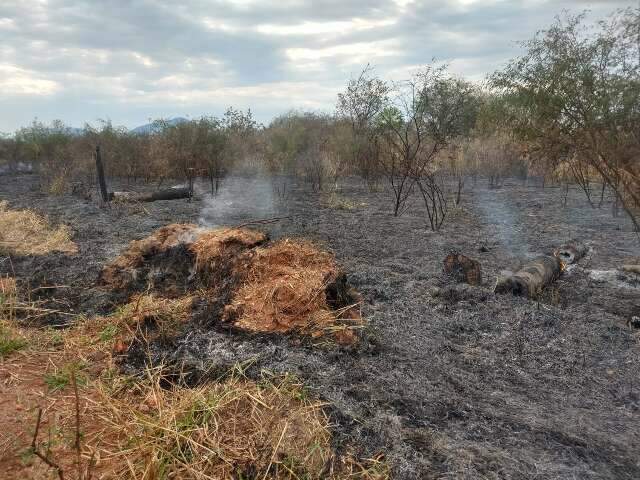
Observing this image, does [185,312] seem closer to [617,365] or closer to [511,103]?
[617,365]

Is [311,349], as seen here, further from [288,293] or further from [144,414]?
[144,414]

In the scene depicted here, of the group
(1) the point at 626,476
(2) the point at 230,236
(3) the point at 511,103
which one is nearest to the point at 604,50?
(3) the point at 511,103

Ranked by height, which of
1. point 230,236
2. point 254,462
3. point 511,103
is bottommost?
point 254,462

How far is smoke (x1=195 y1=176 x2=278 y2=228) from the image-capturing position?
1008cm

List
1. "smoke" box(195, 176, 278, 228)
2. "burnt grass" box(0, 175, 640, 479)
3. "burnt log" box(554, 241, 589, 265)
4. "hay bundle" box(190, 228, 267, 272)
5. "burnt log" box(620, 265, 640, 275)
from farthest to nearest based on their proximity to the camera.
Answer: "smoke" box(195, 176, 278, 228)
"burnt log" box(554, 241, 589, 265)
"burnt log" box(620, 265, 640, 275)
"hay bundle" box(190, 228, 267, 272)
"burnt grass" box(0, 175, 640, 479)

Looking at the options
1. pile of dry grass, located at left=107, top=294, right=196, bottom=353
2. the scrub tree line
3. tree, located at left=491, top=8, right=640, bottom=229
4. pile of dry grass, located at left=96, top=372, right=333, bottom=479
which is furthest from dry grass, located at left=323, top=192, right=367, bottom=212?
pile of dry grass, located at left=96, top=372, right=333, bottom=479

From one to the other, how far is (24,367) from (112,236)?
5308 millimetres

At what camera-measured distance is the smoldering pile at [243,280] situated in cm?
390

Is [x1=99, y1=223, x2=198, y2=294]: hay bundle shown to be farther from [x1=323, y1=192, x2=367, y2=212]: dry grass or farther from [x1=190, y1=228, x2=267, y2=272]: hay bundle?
[x1=323, y1=192, x2=367, y2=212]: dry grass

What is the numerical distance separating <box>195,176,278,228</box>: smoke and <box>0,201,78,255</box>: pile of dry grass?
2.34m

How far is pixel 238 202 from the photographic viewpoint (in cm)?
1242

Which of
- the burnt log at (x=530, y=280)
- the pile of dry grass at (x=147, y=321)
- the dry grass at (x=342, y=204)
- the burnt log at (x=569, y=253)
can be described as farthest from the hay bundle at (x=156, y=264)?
the dry grass at (x=342, y=204)

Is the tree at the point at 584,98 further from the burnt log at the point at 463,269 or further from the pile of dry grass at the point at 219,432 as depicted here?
the pile of dry grass at the point at 219,432

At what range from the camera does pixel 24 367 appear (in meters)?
3.39
